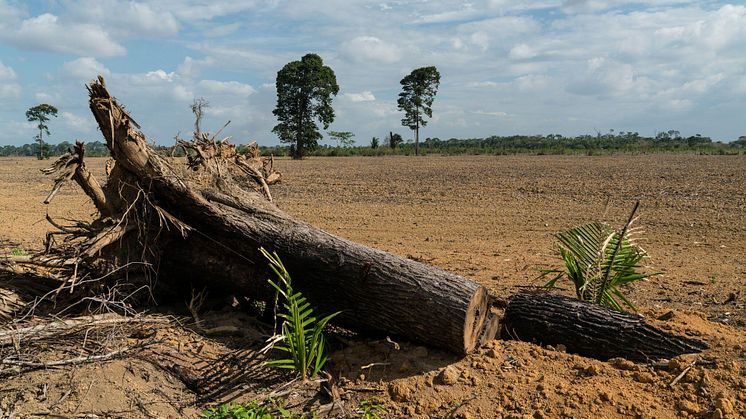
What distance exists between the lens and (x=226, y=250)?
488 centimetres

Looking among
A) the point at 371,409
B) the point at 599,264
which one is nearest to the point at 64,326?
the point at 371,409

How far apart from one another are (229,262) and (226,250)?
10cm

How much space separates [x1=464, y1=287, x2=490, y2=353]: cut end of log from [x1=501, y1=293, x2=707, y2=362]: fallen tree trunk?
406mm

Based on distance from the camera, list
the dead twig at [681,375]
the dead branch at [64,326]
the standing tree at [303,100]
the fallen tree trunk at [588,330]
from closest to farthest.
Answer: the dead twig at [681,375] → the dead branch at [64,326] → the fallen tree trunk at [588,330] → the standing tree at [303,100]

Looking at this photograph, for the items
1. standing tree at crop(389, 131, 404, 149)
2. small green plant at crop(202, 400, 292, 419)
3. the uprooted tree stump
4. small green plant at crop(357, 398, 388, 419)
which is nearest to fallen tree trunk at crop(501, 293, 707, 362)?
the uprooted tree stump

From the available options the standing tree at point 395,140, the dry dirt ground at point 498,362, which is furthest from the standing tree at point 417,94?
the dry dirt ground at point 498,362

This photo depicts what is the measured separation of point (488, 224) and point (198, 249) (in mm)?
6922

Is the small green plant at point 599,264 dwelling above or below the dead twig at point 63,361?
above

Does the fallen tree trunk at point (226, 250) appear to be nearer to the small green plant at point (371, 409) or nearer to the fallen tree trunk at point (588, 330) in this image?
the fallen tree trunk at point (588, 330)

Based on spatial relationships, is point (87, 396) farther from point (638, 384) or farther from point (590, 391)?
point (638, 384)

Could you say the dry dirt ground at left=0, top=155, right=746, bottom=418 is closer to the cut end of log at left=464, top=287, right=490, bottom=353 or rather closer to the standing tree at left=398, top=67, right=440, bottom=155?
the cut end of log at left=464, top=287, right=490, bottom=353

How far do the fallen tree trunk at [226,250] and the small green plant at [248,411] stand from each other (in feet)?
3.19

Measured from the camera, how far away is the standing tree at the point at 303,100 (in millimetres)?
46469

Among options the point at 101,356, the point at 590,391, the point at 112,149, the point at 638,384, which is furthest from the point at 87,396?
the point at 638,384
